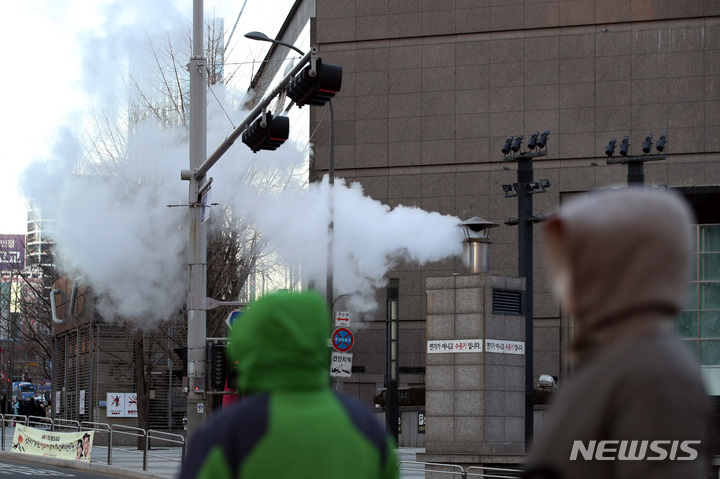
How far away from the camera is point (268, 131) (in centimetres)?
1431

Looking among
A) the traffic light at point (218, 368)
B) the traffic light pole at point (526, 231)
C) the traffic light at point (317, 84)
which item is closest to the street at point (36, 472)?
the traffic light at point (218, 368)

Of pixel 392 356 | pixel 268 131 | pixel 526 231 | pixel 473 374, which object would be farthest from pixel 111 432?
pixel 268 131

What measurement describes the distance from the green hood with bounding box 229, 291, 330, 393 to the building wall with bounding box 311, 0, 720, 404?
139ft

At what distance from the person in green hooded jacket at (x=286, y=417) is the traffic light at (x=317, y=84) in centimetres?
991

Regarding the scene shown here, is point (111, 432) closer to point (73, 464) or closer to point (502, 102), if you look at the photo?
point (73, 464)

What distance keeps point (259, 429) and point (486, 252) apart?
18474 mm

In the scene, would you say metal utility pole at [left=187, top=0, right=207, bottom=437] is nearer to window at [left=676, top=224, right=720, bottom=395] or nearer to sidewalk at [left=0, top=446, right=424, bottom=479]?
sidewalk at [left=0, top=446, right=424, bottom=479]

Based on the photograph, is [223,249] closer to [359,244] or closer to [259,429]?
[359,244]

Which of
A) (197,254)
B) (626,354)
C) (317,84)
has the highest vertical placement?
(317,84)

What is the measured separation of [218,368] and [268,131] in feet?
12.2

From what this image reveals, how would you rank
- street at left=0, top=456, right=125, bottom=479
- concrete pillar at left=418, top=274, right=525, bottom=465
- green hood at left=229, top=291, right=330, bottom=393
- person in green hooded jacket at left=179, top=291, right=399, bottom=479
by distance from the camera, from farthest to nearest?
street at left=0, top=456, right=125, bottom=479
concrete pillar at left=418, top=274, right=525, bottom=465
green hood at left=229, top=291, right=330, bottom=393
person in green hooded jacket at left=179, top=291, right=399, bottom=479

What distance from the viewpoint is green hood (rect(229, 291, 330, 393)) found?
8.13 feet

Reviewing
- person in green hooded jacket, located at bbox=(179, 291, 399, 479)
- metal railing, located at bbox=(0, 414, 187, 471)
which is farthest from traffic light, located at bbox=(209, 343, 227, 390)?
person in green hooded jacket, located at bbox=(179, 291, 399, 479)

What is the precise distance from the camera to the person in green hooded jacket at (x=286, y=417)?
2.38 metres
